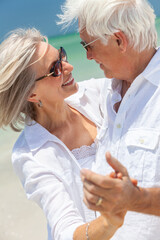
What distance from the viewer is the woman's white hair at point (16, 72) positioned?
212 cm

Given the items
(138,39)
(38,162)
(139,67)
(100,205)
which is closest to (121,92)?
(139,67)

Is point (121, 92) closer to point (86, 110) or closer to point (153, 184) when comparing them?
point (86, 110)

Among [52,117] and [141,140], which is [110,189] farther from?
[52,117]

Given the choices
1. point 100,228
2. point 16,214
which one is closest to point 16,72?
point 100,228

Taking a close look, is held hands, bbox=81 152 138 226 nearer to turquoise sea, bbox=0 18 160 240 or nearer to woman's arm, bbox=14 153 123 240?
woman's arm, bbox=14 153 123 240

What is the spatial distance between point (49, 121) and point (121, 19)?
2.84 ft

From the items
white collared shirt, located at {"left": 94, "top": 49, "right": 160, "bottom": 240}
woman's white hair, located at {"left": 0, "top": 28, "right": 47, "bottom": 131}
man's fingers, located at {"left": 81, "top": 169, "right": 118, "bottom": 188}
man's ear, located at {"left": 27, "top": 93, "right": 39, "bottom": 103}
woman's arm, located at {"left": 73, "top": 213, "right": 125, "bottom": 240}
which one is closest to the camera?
man's fingers, located at {"left": 81, "top": 169, "right": 118, "bottom": 188}

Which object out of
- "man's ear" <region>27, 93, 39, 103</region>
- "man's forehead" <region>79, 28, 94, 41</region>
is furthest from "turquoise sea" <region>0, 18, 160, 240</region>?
"man's forehead" <region>79, 28, 94, 41</region>

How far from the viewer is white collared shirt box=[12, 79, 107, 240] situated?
1819 mm

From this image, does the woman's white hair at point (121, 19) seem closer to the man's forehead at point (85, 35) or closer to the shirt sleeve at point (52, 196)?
the man's forehead at point (85, 35)

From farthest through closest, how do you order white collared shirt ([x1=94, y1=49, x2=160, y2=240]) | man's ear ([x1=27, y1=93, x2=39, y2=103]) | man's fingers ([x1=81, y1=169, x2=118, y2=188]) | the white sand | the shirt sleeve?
the white sand < man's ear ([x1=27, y1=93, x2=39, y2=103]) < the shirt sleeve < white collared shirt ([x1=94, y1=49, x2=160, y2=240]) < man's fingers ([x1=81, y1=169, x2=118, y2=188])

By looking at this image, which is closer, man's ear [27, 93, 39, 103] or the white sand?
man's ear [27, 93, 39, 103]

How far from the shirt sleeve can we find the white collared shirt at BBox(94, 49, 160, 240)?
0.25 meters

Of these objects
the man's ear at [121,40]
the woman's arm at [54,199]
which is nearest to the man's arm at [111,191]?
the woman's arm at [54,199]
